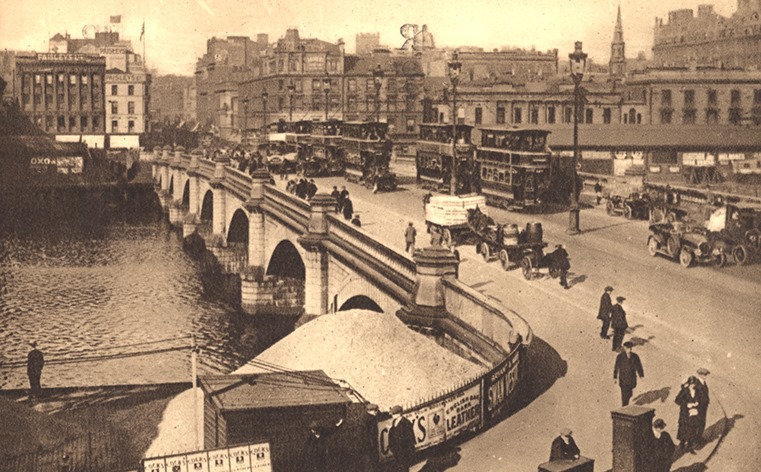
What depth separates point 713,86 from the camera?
96750 mm

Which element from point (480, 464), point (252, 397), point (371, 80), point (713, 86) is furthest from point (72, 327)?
point (371, 80)

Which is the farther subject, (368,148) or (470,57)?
(470,57)

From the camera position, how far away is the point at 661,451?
1570 cm

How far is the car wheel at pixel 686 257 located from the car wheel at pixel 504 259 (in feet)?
18.1

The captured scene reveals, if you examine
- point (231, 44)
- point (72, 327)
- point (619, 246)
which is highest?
point (231, 44)

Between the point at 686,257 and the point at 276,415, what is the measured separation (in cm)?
1765

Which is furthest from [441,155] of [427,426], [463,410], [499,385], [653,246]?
[427,426]

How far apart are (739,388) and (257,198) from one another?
34.6 m

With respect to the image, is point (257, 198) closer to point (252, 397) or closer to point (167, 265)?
point (167, 265)

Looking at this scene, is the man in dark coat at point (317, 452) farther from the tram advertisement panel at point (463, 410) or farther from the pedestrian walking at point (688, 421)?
the pedestrian walking at point (688, 421)

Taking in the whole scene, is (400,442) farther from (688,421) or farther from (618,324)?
(618,324)

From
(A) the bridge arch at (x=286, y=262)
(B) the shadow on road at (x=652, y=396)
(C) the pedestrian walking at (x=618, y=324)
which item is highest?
(C) the pedestrian walking at (x=618, y=324)

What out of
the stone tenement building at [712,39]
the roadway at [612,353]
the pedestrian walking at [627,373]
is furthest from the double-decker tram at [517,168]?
the stone tenement building at [712,39]

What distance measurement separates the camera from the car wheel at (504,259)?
104 ft
